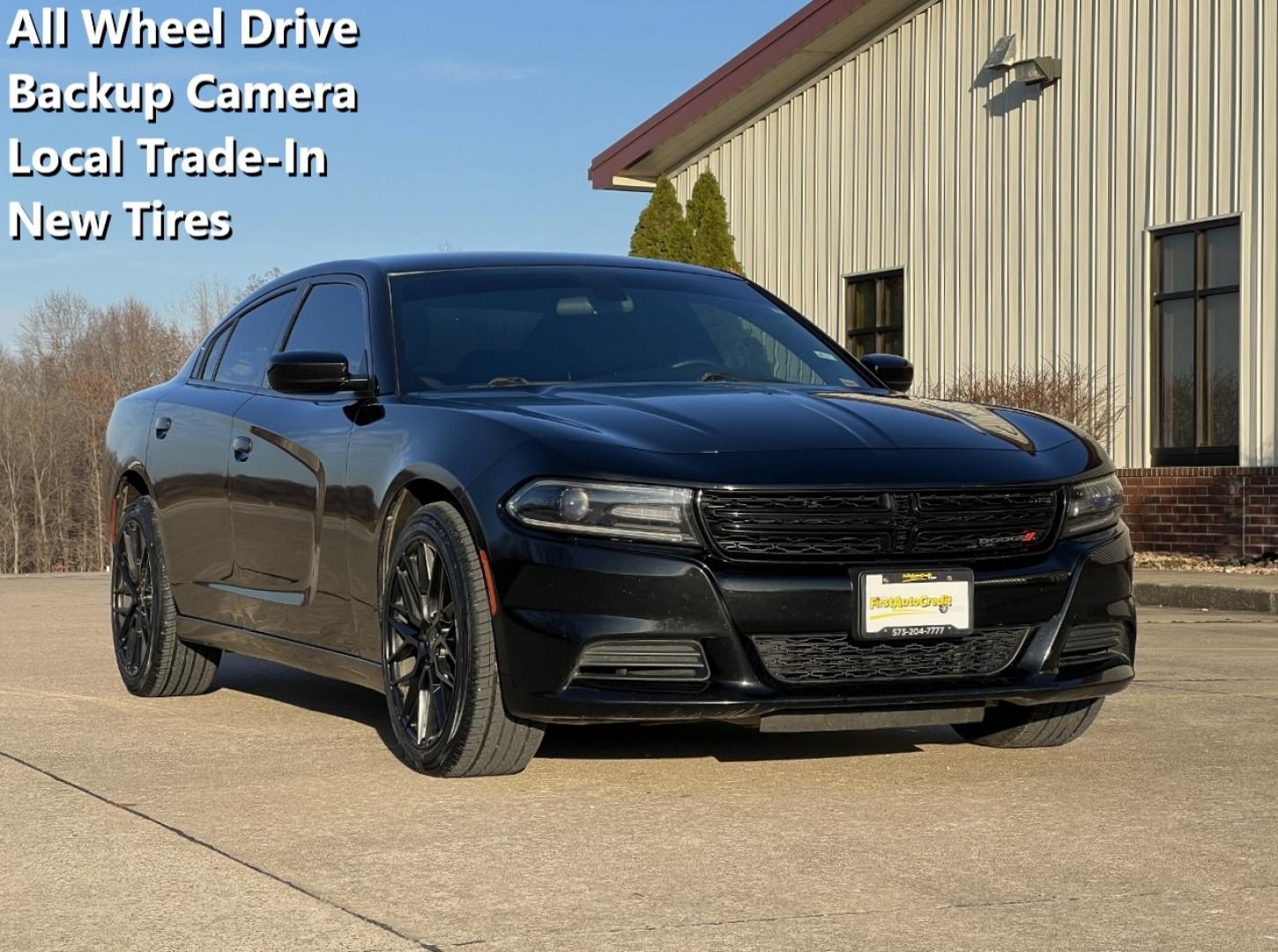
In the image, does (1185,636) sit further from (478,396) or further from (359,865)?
(359,865)

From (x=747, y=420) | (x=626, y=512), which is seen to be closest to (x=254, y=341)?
(x=747, y=420)

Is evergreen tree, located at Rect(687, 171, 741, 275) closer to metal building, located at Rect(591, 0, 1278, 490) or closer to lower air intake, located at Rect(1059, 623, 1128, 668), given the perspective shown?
metal building, located at Rect(591, 0, 1278, 490)

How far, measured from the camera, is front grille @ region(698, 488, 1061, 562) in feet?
17.4

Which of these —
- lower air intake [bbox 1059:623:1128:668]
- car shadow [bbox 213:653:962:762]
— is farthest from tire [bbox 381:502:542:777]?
lower air intake [bbox 1059:623:1128:668]

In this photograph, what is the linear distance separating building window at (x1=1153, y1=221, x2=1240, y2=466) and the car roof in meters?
11.6

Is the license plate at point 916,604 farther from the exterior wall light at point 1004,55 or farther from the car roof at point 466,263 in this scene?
the exterior wall light at point 1004,55

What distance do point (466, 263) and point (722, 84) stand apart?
1868cm

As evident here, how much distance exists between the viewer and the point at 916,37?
75.0ft

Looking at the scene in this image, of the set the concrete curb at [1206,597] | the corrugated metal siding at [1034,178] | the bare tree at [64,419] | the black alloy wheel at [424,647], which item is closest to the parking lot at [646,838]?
the black alloy wheel at [424,647]

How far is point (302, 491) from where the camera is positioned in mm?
6664

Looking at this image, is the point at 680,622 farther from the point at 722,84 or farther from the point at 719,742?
the point at 722,84

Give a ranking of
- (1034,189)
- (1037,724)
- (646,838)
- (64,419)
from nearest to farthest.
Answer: (646,838), (1037,724), (1034,189), (64,419)

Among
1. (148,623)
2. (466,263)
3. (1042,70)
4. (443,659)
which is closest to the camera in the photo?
(443,659)

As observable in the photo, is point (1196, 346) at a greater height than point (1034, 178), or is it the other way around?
point (1034, 178)
